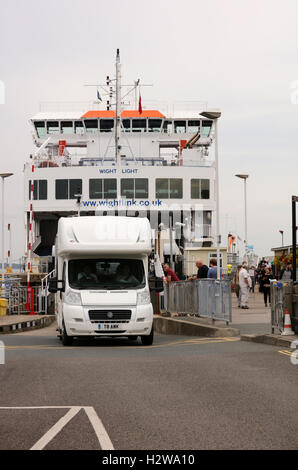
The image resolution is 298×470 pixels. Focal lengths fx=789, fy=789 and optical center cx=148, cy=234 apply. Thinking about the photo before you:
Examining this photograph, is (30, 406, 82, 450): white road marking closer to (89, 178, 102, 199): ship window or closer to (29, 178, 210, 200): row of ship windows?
(29, 178, 210, 200): row of ship windows

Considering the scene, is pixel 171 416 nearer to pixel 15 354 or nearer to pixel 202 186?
pixel 15 354

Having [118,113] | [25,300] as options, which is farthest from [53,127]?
[25,300]

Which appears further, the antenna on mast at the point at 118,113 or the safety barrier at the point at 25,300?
the antenna on mast at the point at 118,113

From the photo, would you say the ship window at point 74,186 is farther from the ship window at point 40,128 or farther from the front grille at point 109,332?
the front grille at point 109,332

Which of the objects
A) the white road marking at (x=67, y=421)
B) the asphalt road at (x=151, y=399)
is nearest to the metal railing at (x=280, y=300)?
the asphalt road at (x=151, y=399)

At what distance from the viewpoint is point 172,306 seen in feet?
82.9

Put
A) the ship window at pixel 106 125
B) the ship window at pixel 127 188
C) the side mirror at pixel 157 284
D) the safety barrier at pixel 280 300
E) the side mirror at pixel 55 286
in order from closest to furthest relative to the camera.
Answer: the safety barrier at pixel 280 300, the side mirror at pixel 55 286, the side mirror at pixel 157 284, the ship window at pixel 127 188, the ship window at pixel 106 125

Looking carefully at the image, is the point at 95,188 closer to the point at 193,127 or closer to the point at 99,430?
the point at 193,127

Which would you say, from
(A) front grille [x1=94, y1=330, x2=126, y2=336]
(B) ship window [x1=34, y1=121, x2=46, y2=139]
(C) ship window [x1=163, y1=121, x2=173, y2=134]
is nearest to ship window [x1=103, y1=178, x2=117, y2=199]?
(C) ship window [x1=163, y1=121, x2=173, y2=134]

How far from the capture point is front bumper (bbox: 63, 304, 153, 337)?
16.8 meters

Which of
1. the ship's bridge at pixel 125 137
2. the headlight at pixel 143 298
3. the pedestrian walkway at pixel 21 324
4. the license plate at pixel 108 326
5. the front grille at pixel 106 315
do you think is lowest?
the pedestrian walkway at pixel 21 324

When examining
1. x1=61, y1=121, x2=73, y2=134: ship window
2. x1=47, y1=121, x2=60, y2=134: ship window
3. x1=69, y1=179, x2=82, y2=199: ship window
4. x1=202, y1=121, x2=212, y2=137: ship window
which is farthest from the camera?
x1=202, y1=121, x2=212, y2=137: ship window

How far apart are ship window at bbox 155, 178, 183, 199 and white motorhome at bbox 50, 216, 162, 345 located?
122 feet

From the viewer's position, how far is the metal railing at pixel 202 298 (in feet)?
61.2
